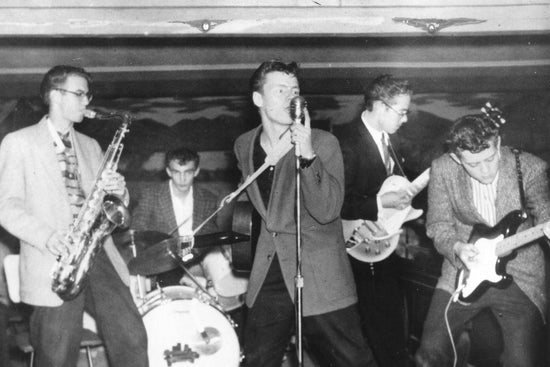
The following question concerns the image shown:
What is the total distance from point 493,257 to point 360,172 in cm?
118

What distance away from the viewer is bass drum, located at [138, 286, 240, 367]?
5020 millimetres

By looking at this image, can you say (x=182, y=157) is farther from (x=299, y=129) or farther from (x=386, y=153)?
(x=299, y=129)

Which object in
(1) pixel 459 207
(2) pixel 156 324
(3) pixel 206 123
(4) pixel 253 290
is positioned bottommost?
(2) pixel 156 324

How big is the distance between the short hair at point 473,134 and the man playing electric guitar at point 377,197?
795 millimetres

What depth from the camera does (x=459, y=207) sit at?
4.02 m

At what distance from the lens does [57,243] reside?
11.7 feet

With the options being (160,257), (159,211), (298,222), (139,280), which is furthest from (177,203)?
(298,222)

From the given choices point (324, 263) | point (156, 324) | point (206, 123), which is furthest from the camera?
point (206, 123)

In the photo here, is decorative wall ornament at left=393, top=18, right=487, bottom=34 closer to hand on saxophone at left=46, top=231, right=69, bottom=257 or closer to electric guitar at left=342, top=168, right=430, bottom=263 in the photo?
electric guitar at left=342, top=168, right=430, bottom=263

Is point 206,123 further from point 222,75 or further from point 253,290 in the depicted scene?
point 253,290

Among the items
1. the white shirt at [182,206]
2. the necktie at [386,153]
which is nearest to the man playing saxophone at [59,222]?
the necktie at [386,153]

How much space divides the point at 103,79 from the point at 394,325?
3383 mm

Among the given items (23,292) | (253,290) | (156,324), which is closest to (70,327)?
(23,292)

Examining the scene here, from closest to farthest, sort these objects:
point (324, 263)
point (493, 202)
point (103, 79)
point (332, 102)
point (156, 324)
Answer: point (324, 263)
point (493, 202)
point (156, 324)
point (103, 79)
point (332, 102)
